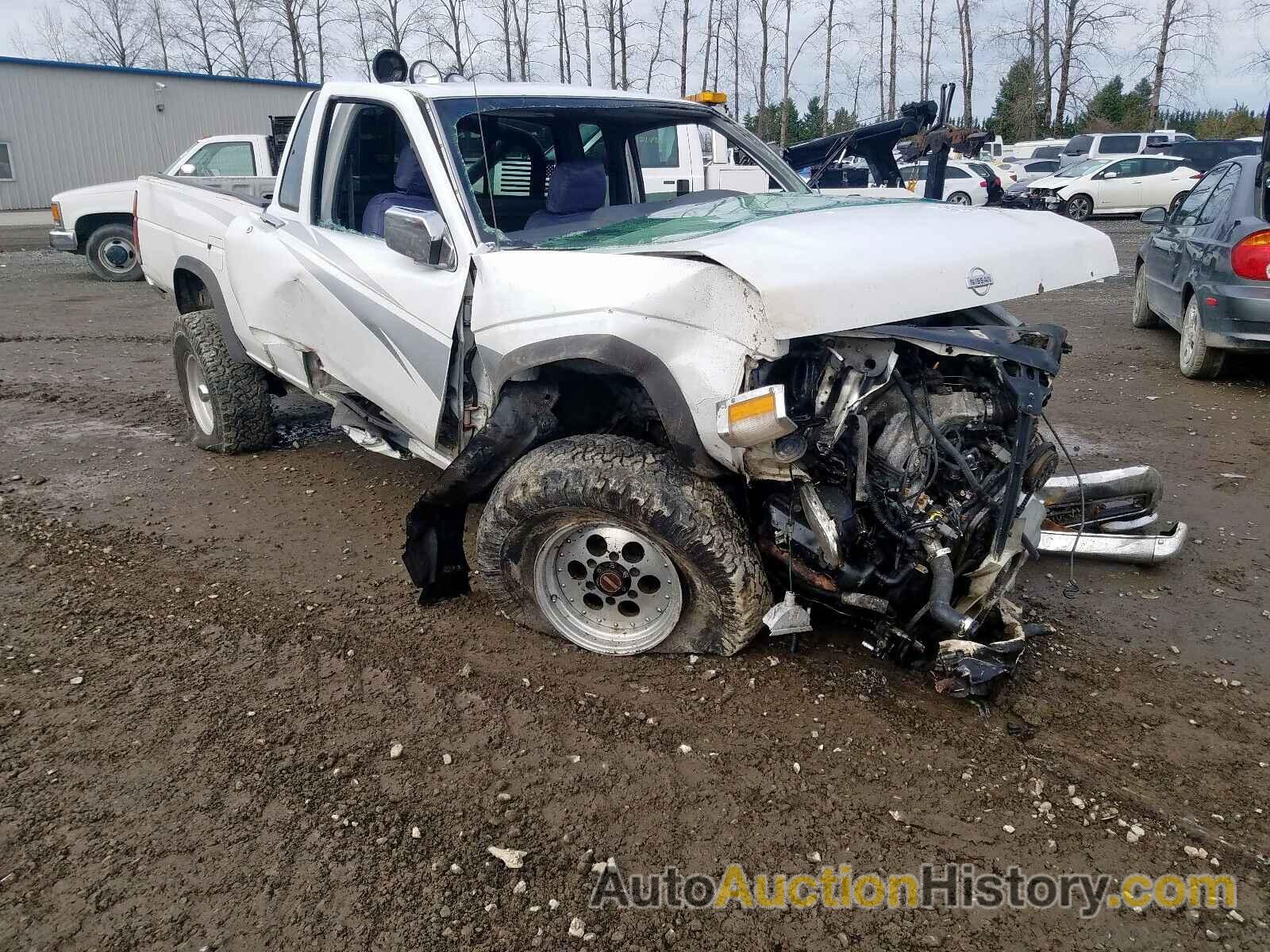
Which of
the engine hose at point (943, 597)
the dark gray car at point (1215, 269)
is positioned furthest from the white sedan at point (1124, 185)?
the engine hose at point (943, 597)

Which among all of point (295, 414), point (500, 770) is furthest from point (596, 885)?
point (295, 414)

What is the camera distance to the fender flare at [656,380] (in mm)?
2971

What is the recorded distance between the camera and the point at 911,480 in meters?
3.12

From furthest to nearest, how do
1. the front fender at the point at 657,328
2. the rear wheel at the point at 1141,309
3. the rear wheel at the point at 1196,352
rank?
1. the rear wheel at the point at 1141,309
2. the rear wheel at the point at 1196,352
3. the front fender at the point at 657,328

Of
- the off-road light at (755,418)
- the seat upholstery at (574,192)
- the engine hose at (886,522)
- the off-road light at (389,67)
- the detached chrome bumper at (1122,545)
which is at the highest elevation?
the off-road light at (389,67)

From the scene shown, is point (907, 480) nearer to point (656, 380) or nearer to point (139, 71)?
point (656, 380)

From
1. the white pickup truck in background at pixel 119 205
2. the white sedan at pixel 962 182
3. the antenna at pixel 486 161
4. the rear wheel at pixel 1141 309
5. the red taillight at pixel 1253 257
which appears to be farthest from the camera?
the white sedan at pixel 962 182

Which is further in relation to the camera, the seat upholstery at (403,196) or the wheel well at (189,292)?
the wheel well at (189,292)

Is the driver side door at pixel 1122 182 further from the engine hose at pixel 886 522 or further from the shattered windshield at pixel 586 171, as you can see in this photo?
the engine hose at pixel 886 522

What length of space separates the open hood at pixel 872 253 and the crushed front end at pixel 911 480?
0.15m

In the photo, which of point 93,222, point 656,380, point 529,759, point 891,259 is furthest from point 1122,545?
point 93,222

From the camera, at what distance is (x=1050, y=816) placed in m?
2.66

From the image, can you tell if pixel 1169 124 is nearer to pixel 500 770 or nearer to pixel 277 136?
pixel 277 136

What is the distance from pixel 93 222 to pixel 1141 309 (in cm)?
1383
